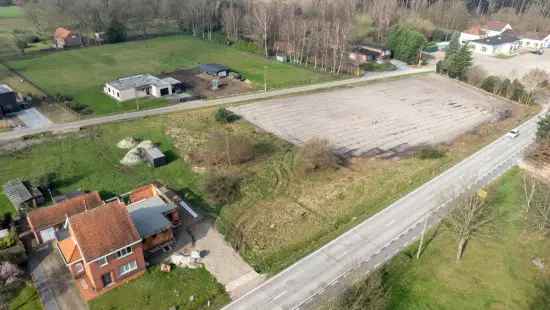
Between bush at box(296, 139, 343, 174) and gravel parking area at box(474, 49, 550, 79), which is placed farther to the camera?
gravel parking area at box(474, 49, 550, 79)

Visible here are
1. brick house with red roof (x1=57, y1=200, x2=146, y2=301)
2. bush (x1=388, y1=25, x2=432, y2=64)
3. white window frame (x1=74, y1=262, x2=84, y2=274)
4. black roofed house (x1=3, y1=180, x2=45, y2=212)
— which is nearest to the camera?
Answer: brick house with red roof (x1=57, y1=200, x2=146, y2=301)

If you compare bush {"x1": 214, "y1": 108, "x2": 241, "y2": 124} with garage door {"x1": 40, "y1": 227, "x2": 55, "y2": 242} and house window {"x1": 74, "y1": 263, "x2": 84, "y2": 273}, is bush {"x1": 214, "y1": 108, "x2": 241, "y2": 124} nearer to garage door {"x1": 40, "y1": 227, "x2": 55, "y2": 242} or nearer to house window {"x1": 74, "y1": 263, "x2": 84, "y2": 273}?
garage door {"x1": 40, "y1": 227, "x2": 55, "y2": 242}

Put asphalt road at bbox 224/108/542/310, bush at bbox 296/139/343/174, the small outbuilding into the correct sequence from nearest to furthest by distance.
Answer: asphalt road at bbox 224/108/542/310
bush at bbox 296/139/343/174
the small outbuilding

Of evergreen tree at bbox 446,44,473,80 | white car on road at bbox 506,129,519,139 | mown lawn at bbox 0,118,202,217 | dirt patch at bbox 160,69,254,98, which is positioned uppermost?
evergreen tree at bbox 446,44,473,80

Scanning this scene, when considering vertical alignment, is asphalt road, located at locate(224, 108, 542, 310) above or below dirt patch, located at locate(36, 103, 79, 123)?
below

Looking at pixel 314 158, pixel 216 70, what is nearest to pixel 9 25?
pixel 216 70

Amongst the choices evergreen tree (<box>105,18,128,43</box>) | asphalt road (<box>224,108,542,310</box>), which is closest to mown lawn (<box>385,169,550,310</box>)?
asphalt road (<box>224,108,542,310</box>)

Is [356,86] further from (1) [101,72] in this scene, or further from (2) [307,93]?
(1) [101,72]
